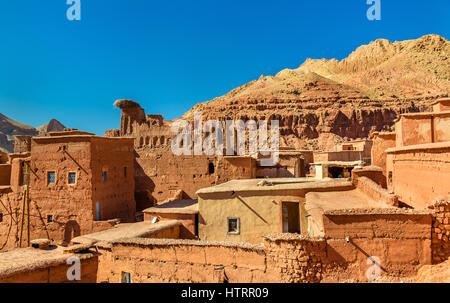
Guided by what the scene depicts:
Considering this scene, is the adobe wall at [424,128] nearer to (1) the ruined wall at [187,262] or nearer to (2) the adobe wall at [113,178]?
(1) the ruined wall at [187,262]

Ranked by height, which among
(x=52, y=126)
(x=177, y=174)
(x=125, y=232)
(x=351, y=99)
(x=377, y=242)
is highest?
(x=351, y=99)

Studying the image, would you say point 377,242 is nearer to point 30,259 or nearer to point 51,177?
point 30,259

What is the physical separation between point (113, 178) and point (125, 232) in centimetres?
513

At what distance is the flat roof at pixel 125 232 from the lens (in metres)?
10.5

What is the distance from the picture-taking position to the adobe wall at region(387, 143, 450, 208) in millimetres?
8078

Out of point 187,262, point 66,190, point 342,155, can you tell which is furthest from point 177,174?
point 342,155

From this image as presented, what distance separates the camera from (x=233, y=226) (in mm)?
11227

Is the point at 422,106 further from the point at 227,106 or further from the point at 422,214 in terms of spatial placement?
the point at 422,214

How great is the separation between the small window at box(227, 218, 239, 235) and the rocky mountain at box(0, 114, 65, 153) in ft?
200

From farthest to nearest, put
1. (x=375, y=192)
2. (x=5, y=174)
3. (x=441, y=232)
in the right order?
(x=5, y=174)
(x=375, y=192)
(x=441, y=232)

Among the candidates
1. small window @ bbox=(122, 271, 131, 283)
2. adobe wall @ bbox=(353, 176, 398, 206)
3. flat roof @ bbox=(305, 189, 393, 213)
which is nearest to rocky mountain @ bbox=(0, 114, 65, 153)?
small window @ bbox=(122, 271, 131, 283)

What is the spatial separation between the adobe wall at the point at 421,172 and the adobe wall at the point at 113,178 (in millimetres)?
13457
